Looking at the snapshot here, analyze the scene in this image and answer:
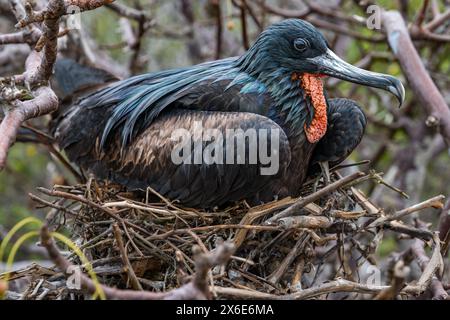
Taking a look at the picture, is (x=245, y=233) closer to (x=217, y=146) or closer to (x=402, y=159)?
(x=217, y=146)

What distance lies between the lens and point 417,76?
3.30 metres

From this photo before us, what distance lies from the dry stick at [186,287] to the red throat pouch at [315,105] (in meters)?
1.36

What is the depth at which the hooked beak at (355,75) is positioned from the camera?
3031mm

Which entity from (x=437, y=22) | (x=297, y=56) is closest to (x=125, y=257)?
(x=297, y=56)

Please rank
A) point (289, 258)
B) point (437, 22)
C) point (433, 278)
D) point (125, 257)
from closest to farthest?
1. point (125, 257)
2. point (433, 278)
3. point (289, 258)
4. point (437, 22)

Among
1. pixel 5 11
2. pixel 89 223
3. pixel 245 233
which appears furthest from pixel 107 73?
pixel 245 233

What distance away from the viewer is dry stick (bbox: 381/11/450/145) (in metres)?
3.16

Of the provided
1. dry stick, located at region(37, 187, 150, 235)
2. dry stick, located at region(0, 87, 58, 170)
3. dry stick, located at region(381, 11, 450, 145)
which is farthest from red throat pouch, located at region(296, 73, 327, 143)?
dry stick, located at region(0, 87, 58, 170)

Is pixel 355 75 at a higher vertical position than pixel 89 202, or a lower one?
higher

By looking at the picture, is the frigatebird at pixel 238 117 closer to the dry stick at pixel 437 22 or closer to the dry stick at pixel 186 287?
the dry stick at pixel 437 22

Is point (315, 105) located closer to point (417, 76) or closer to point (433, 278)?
point (417, 76)

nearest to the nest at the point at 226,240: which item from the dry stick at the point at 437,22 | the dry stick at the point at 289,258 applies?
the dry stick at the point at 289,258

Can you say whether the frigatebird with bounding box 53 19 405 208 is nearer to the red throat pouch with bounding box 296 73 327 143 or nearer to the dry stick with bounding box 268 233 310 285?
the red throat pouch with bounding box 296 73 327 143

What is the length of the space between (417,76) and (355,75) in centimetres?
35
